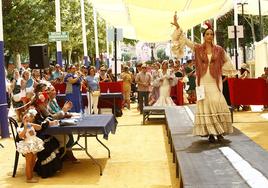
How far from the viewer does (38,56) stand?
1559 cm

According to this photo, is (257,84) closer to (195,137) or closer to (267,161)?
(195,137)

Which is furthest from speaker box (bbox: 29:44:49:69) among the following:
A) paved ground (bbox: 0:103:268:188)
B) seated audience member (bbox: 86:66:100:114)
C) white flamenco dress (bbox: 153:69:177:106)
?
white flamenco dress (bbox: 153:69:177:106)

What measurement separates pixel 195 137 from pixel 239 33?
11610 mm

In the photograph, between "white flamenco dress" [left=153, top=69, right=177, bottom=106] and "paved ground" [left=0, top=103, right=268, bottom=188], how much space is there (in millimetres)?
3288

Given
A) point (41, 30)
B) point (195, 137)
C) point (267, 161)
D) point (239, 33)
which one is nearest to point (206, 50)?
point (195, 137)

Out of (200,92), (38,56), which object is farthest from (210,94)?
(38,56)

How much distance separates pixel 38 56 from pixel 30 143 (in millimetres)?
7888

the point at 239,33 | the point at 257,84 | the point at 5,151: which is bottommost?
the point at 5,151

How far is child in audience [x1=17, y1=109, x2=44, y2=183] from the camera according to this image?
795 cm

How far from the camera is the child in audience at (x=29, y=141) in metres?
7.95

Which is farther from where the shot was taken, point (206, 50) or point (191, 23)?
point (191, 23)

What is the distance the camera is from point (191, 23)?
1850cm

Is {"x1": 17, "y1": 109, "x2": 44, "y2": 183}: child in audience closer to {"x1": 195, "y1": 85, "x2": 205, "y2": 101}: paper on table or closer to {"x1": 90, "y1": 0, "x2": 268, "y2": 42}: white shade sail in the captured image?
{"x1": 195, "y1": 85, "x2": 205, "y2": 101}: paper on table

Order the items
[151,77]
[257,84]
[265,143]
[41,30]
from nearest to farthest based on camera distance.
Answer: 1. [265,143]
2. [257,84]
3. [151,77]
4. [41,30]
